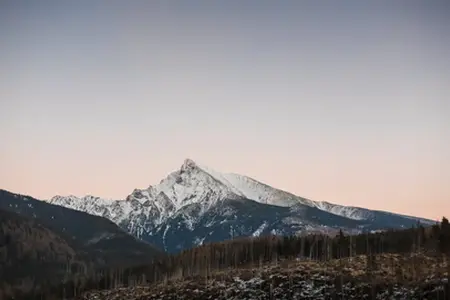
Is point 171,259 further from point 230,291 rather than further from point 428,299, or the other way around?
point 428,299

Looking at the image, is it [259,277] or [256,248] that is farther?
[256,248]

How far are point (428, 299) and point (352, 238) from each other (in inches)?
3259

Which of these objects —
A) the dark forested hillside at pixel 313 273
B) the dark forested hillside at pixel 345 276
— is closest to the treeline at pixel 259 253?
the dark forested hillside at pixel 313 273

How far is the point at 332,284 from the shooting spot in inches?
2650

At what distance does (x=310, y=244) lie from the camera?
138 metres

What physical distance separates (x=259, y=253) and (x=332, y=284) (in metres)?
76.1

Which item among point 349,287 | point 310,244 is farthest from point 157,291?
point 310,244

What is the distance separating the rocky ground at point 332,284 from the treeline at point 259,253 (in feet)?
105

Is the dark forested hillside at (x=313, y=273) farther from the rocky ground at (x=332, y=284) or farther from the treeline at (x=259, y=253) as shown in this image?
the treeline at (x=259, y=253)

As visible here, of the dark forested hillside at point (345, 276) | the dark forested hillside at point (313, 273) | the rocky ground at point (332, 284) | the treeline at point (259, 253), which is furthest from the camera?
the treeline at point (259, 253)

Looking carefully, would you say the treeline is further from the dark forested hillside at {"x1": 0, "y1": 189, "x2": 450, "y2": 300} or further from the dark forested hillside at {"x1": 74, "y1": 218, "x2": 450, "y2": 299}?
the dark forested hillside at {"x1": 74, "y1": 218, "x2": 450, "y2": 299}

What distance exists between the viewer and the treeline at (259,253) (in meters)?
123

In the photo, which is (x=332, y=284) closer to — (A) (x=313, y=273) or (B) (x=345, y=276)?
(B) (x=345, y=276)

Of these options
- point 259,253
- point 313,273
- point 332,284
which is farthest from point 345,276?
point 259,253
